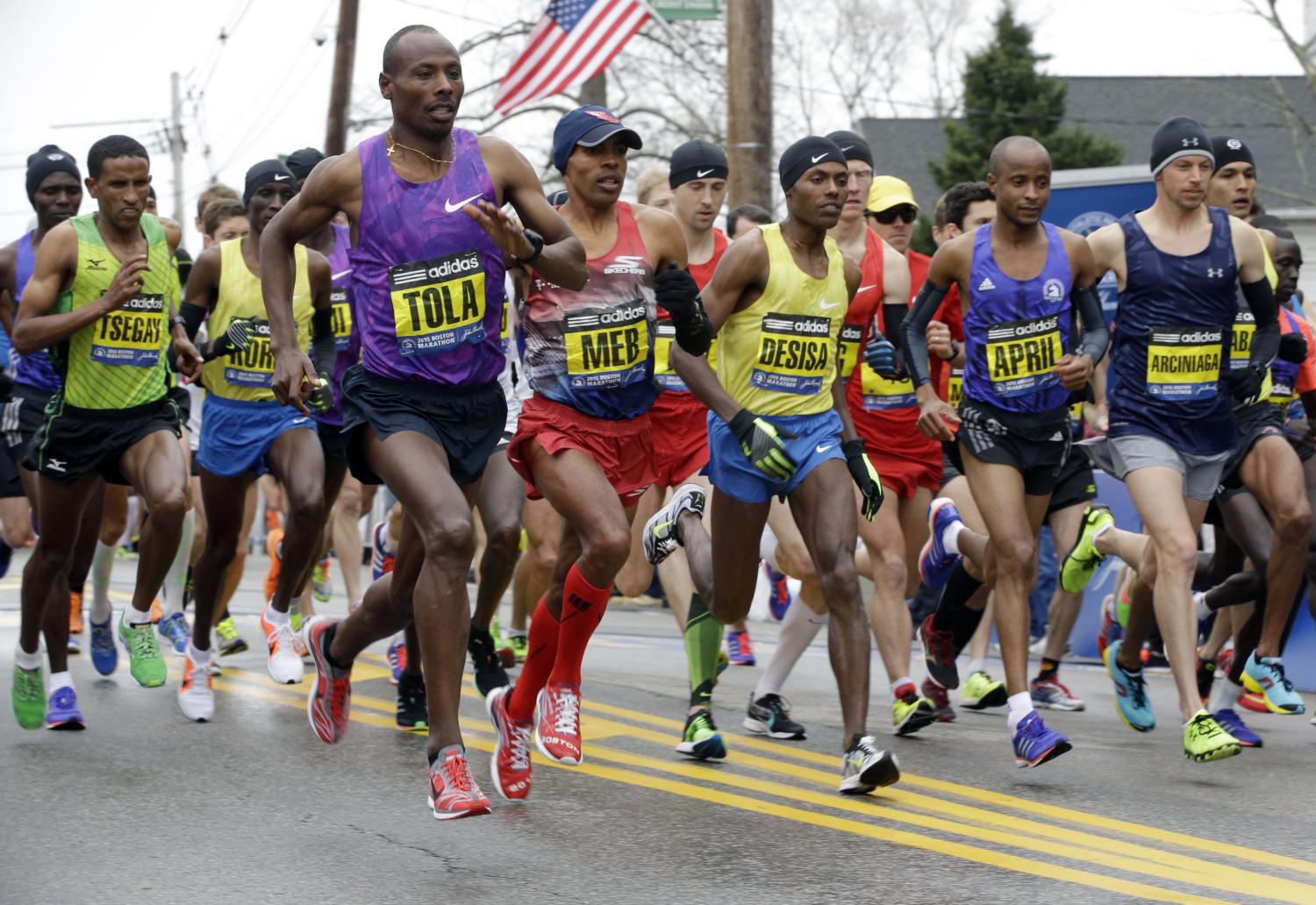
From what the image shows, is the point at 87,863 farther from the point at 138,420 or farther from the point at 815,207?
the point at 815,207

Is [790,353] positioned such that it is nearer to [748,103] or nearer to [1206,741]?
[1206,741]

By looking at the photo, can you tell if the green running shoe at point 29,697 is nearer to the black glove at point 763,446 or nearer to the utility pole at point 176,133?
the black glove at point 763,446

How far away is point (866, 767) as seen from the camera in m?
5.88

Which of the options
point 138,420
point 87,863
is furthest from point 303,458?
point 87,863

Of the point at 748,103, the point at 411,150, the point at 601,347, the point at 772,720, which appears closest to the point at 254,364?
the point at 601,347

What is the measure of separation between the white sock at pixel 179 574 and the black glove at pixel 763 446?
12.6 ft

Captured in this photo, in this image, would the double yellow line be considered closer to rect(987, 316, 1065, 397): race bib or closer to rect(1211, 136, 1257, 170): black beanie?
rect(987, 316, 1065, 397): race bib

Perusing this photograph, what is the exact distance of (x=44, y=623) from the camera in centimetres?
770

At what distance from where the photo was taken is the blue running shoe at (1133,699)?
25.1ft

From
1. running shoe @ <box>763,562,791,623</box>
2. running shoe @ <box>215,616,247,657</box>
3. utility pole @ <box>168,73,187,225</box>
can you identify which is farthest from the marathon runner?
utility pole @ <box>168,73,187,225</box>

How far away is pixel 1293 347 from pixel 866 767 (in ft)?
11.0

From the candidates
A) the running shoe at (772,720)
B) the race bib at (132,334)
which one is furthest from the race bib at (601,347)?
the race bib at (132,334)

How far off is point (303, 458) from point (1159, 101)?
41.2 meters

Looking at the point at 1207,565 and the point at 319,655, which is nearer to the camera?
the point at 319,655
